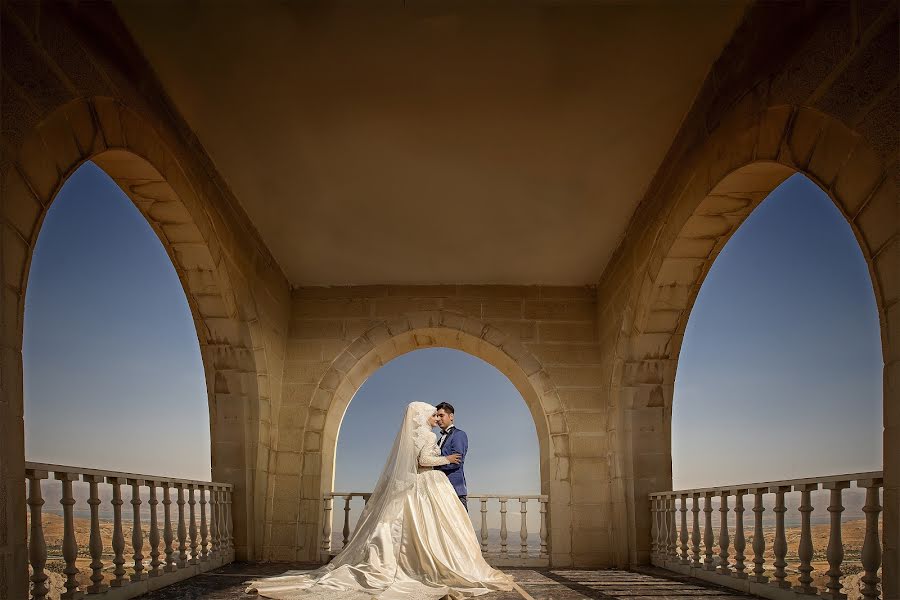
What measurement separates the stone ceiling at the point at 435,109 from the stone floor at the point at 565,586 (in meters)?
2.78

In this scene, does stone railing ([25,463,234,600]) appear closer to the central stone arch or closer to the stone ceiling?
the central stone arch

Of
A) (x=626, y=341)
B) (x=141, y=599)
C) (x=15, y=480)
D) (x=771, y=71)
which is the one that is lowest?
(x=141, y=599)

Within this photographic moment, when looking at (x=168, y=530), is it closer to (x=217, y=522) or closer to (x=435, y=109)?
(x=217, y=522)

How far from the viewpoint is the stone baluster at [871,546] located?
10.4ft

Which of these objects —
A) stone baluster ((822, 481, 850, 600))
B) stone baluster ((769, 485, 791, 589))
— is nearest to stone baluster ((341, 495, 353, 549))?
stone baluster ((769, 485, 791, 589))

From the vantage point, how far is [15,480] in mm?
2852

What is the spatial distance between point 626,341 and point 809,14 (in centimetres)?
378

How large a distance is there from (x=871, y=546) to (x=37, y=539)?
3.37 m

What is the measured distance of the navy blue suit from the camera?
622 centimetres

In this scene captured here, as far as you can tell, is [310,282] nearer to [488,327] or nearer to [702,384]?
[488,327]

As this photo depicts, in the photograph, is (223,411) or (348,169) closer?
(348,169)

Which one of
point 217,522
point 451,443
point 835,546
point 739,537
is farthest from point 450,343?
point 835,546

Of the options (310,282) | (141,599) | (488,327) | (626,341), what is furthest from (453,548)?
(310,282)

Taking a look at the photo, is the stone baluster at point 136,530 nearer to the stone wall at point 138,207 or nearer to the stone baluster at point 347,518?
the stone wall at point 138,207
